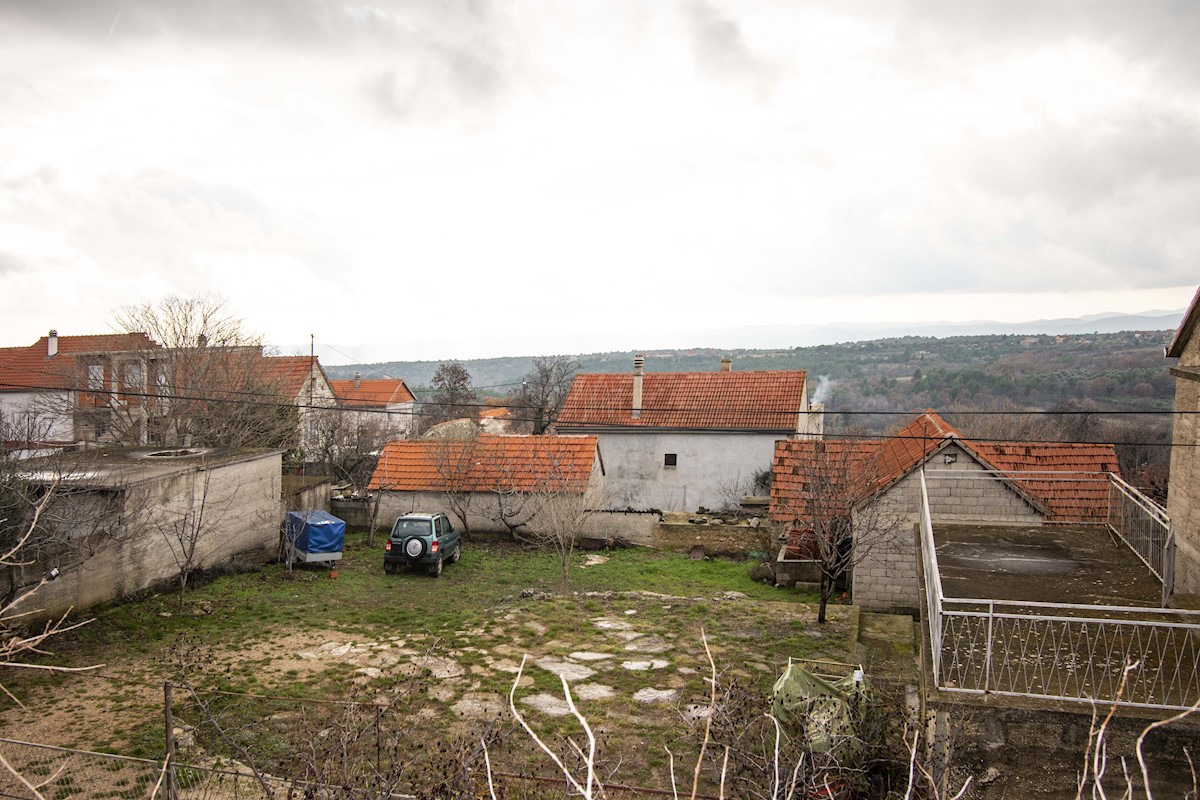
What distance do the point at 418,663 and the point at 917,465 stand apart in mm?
11189

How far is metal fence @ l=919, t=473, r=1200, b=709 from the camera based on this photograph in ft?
21.8

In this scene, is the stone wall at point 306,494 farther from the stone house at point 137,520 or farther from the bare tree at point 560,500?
the bare tree at point 560,500

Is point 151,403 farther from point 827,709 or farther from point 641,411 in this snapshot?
point 827,709

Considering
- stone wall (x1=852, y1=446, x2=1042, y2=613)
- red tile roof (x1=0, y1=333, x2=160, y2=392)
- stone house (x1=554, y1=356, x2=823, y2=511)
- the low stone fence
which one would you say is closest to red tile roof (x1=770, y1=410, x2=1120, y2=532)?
stone wall (x1=852, y1=446, x2=1042, y2=613)

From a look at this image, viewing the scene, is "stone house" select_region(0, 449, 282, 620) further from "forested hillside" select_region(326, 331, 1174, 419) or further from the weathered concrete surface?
"forested hillside" select_region(326, 331, 1174, 419)

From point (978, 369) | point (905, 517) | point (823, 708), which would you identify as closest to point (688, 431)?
point (905, 517)

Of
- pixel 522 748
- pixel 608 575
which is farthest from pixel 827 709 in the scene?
pixel 608 575

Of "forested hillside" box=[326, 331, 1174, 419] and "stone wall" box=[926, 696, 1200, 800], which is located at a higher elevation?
"forested hillside" box=[326, 331, 1174, 419]

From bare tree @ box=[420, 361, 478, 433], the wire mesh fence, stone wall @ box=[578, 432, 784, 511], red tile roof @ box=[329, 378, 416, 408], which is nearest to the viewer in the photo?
the wire mesh fence

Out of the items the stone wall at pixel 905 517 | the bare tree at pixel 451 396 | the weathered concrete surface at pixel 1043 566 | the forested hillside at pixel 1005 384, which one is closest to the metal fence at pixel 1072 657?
the weathered concrete surface at pixel 1043 566

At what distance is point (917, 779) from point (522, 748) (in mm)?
4479

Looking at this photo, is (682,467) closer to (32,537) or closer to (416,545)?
(416,545)

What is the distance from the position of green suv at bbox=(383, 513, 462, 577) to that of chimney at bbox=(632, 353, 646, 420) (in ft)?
47.6

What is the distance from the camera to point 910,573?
17016 mm
